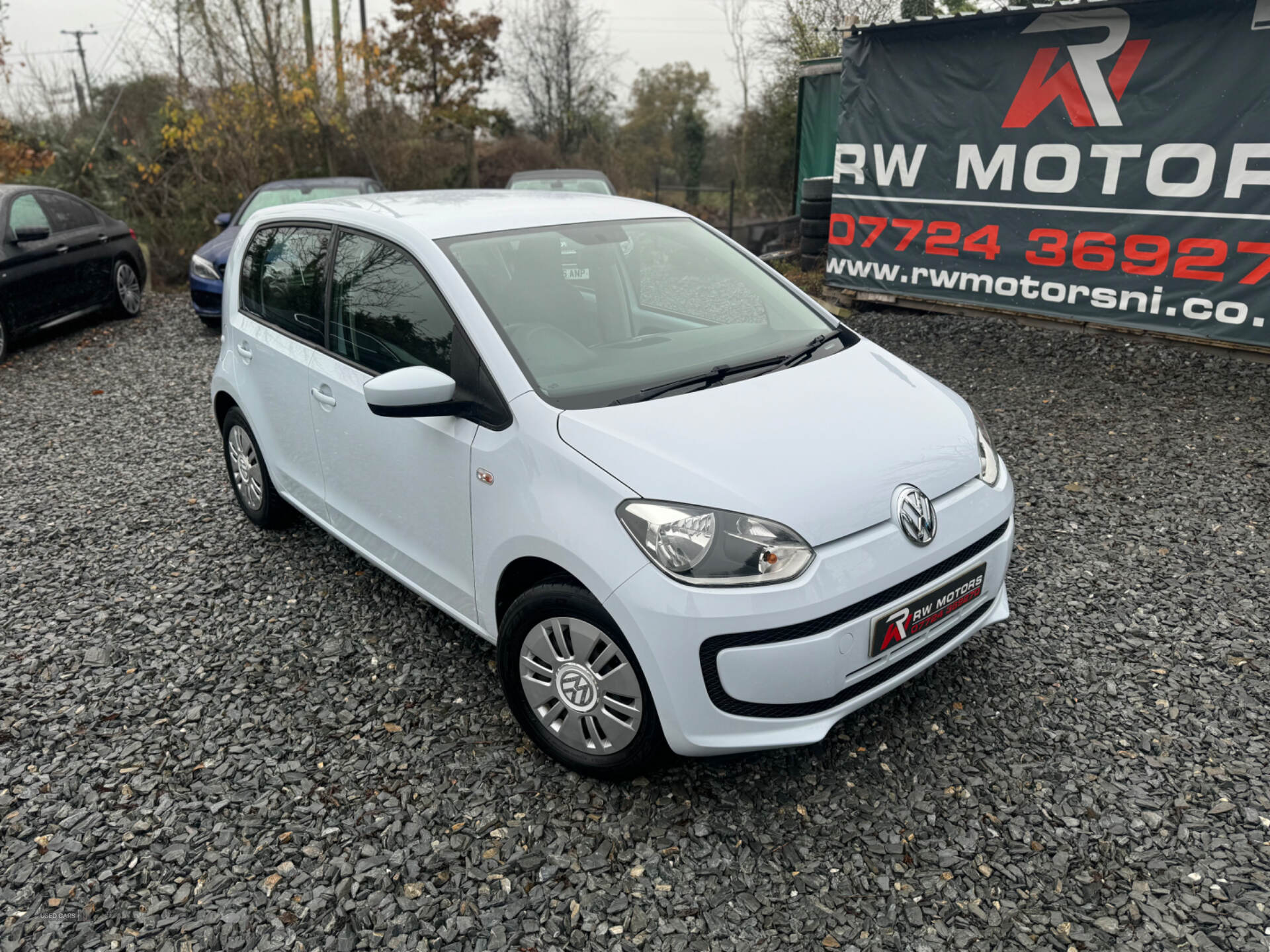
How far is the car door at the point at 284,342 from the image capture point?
13.0 ft

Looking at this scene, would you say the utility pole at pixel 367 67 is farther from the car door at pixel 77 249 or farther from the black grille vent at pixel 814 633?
the black grille vent at pixel 814 633

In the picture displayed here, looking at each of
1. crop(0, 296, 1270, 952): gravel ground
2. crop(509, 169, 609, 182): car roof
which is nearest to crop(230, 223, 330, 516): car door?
crop(0, 296, 1270, 952): gravel ground

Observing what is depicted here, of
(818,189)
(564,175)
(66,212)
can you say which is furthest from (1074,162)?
(66,212)

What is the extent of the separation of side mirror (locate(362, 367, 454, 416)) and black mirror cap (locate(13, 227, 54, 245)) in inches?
334

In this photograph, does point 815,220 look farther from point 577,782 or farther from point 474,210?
point 577,782

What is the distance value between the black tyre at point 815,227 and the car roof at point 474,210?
7009mm

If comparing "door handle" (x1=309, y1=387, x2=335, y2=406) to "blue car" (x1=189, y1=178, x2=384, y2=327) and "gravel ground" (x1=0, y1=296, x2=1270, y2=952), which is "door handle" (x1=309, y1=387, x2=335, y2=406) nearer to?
"gravel ground" (x1=0, y1=296, x2=1270, y2=952)

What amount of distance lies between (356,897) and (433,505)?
1.30 m

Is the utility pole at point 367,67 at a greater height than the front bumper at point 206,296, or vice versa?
the utility pole at point 367,67

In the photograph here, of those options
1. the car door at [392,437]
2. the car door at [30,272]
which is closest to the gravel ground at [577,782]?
the car door at [392,437]

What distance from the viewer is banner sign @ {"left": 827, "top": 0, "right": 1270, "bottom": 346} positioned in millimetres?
6535

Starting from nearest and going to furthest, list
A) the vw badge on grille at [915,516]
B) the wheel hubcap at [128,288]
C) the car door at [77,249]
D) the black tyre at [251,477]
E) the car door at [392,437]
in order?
the vw badge on grille at [915,516] → the car door at [392,437] → the black tyre at [251,477] → the car door at [77,249] → the wheel hubcap at [128,288]

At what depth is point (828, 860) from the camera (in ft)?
8.67

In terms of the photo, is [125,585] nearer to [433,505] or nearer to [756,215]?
[433,505]
